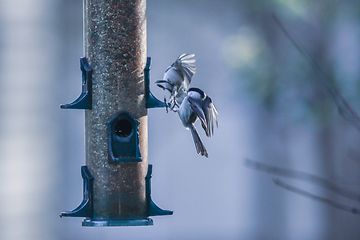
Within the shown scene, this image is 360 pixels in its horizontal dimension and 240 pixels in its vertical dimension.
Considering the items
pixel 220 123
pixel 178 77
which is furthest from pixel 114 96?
pixel 220 123

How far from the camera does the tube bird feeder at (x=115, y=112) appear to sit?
8.44 feet

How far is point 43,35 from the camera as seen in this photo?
6.51m

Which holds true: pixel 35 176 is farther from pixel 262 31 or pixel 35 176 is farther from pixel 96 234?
pixel 262 31

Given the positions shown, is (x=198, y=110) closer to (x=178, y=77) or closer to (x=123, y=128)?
(x=178, y=77)

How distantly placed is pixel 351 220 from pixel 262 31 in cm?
349

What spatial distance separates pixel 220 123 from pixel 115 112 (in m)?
4.88

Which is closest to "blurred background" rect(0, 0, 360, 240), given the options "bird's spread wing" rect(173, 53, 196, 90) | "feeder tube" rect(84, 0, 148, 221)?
"bird's spread wing" rect(173, 53, 196, 90)

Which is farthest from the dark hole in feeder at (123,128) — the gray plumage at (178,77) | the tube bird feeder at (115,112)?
the gray plumage at (178,77)

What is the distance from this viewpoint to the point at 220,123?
24.2 feet

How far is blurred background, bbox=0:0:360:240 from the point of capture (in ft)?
20.6

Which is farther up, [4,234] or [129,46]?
[129,46]

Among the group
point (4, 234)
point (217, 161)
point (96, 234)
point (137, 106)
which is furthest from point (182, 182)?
point (137, 106)

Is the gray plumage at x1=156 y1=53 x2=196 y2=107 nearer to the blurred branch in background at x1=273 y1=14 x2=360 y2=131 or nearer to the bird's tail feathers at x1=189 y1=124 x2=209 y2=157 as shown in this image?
the bird's tail feathers at x1=189 y1=124 x2=209 y2=157

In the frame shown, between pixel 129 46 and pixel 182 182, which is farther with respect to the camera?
pixel 182 182
